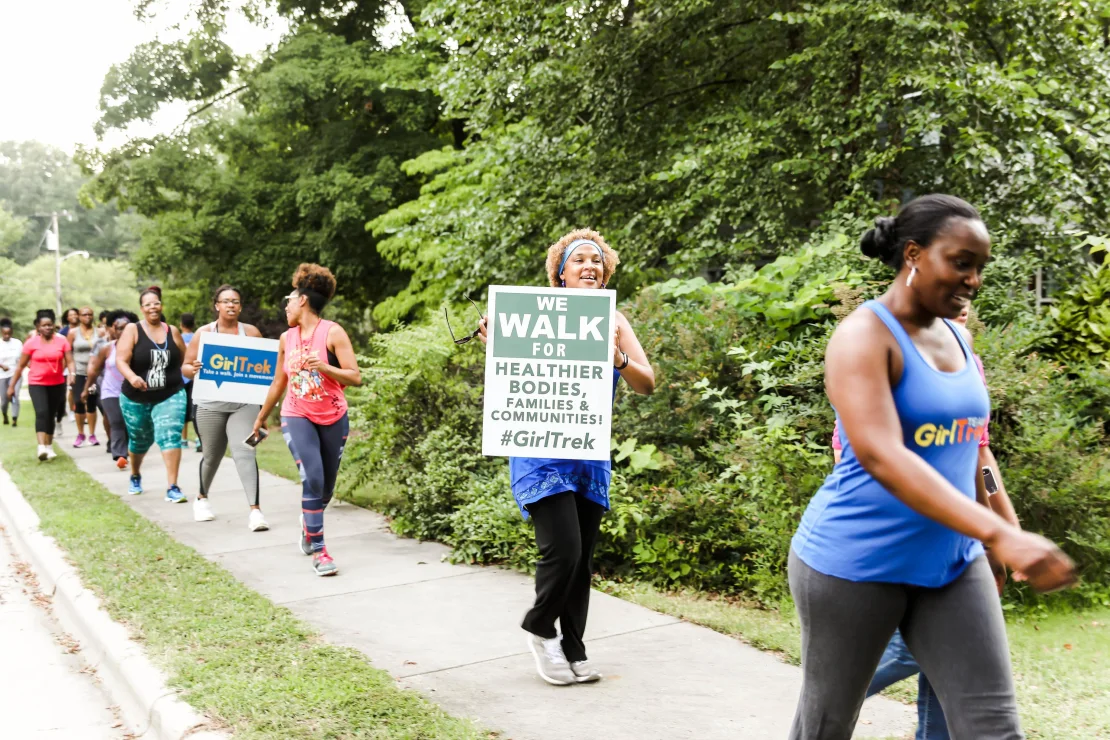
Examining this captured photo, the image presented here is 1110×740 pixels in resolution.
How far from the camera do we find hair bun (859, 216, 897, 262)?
260 centimetres

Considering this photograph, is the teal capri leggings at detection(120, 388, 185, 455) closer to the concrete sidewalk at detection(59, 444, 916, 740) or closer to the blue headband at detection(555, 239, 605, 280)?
the concrete sidewalk at detection(59, 444, 916, 740)

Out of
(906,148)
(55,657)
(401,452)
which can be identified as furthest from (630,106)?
(55,657)

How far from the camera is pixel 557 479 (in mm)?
4508

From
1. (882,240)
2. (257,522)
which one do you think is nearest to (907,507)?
(882,240)

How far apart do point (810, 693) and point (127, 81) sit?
81.3 ft

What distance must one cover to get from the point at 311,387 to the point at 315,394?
54mm

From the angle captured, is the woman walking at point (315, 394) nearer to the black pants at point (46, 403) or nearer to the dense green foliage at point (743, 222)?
the dense green foliage at point (743, 222)

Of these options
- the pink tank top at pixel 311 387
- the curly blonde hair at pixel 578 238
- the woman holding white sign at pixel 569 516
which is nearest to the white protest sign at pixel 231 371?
the pink tank top at pixel 311 387

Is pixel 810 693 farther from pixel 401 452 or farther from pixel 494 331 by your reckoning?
pixel 401 452

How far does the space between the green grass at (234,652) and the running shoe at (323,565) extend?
538mm

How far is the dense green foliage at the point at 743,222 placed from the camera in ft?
20.2

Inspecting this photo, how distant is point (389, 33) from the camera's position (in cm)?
2192

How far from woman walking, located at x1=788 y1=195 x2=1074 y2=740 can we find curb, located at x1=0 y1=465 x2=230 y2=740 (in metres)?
2.53

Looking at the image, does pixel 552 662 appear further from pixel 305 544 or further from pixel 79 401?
pixel 79 401
